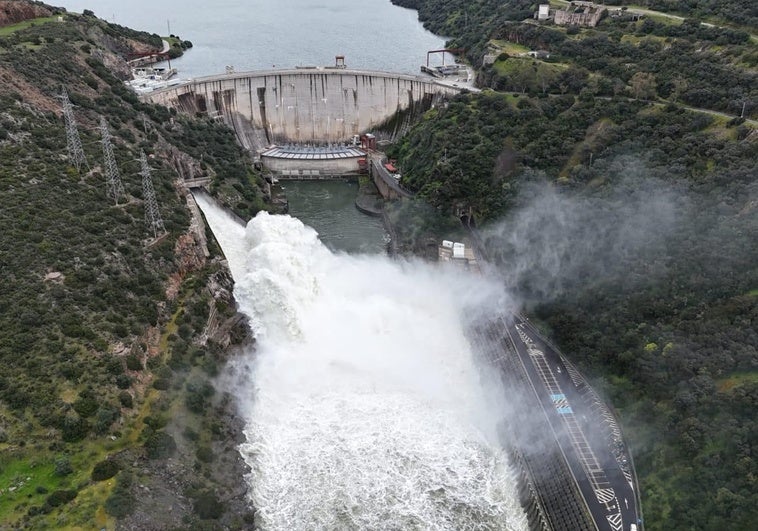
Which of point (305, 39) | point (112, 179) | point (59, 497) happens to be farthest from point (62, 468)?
point (305, 39)

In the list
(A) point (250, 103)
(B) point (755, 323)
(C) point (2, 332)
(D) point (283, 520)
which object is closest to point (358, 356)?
(D) point (283, 520)

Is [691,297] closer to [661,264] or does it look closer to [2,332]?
[661,264]

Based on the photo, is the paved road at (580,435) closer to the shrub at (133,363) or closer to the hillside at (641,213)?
the hillside at (641,213)

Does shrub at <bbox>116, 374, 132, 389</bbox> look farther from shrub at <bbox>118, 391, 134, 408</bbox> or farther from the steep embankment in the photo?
shrub at <bbox>118, 391, 134, 408</bbox>

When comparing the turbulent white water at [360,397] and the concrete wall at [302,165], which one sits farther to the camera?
the concrete wall at [302,165]

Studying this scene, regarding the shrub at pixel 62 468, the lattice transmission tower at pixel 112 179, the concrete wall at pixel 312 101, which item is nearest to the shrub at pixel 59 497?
the shrub at pixel 62 468

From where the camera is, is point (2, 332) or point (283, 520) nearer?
point (283, 520)
